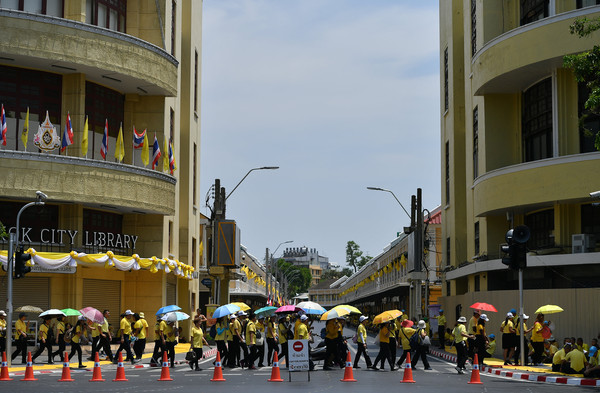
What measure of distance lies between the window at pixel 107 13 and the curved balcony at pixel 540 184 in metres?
16.8

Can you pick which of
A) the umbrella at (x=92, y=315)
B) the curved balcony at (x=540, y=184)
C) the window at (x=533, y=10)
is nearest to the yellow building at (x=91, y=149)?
the umbrella at (x=92, y=315)

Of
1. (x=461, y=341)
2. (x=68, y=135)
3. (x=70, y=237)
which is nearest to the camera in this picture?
(x=461, y=341)

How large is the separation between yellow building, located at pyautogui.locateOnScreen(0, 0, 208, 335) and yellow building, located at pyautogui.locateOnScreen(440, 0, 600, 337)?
13.7 m

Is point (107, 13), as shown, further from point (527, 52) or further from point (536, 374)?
point (536, 374)

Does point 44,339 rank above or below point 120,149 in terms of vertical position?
below

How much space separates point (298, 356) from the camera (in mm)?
22797

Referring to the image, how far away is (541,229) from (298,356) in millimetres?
16472

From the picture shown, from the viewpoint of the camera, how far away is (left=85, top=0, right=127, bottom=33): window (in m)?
37.8

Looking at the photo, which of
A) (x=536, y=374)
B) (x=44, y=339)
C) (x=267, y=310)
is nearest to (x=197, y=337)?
(x=44, y=339)

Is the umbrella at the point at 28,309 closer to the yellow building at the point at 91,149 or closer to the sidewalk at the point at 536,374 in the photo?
the yellow building at the point at 91,149

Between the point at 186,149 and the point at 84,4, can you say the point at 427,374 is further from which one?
the point at 186,149

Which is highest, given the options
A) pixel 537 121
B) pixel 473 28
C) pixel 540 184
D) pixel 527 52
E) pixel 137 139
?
pixel 473 28

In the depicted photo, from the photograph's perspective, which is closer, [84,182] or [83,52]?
[83,52]

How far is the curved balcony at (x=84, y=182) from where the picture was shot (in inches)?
1328
